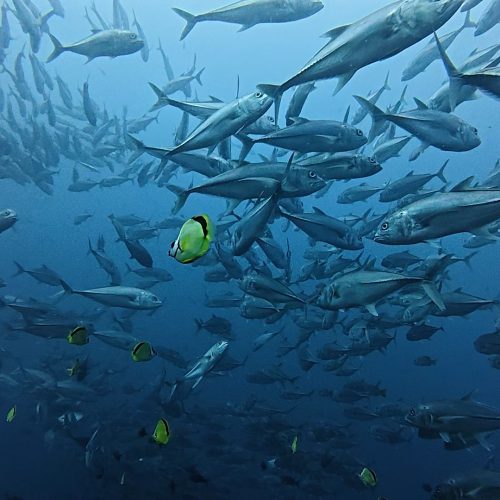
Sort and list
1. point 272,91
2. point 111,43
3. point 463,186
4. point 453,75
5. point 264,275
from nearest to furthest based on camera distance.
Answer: point 453,75, point 463,186, point 272,91, point 264,275, point 111,43

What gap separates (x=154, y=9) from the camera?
39.1 meters

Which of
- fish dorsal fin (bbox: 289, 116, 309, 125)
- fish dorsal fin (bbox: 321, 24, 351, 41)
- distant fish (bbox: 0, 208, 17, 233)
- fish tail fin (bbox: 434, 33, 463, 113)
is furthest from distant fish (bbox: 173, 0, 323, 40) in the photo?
distant fish (bbox: 0, 208, 17, 233)

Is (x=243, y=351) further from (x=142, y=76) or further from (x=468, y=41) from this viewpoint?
(x=142, y=76)

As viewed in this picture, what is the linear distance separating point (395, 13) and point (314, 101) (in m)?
51.4

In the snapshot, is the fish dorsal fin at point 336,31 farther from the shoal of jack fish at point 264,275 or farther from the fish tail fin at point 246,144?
the fish tail fin at point 246,144

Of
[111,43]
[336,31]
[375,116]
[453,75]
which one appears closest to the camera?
[453,75]

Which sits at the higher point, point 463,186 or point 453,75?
point 453,75

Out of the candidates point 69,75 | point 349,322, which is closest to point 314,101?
point 69,75

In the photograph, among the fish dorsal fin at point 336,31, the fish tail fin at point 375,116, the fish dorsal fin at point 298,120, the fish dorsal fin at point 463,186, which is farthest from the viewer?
the fish dorsal fin at point 298,120

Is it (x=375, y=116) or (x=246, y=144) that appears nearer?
(x=375, y=116)

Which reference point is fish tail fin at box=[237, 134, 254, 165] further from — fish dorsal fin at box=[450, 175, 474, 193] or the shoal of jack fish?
fish dorsal fin at box=[450, 175, 474, 193]

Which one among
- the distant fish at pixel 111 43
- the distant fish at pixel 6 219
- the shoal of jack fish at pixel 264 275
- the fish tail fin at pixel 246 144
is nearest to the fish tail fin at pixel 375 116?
the shoal of jack fish at pixel 264 275

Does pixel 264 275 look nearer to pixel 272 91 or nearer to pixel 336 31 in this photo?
pixel 272 91

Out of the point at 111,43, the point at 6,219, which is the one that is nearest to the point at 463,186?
the point at 111,43
